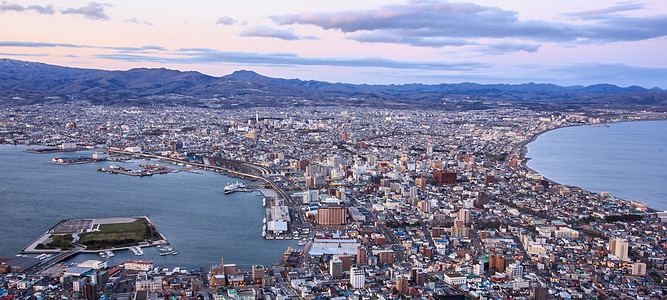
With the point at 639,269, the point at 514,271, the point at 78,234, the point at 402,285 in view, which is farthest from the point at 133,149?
the point at 639,269

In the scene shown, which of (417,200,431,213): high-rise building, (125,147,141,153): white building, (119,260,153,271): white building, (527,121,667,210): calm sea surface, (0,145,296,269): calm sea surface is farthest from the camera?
(125,147,141,153): white building

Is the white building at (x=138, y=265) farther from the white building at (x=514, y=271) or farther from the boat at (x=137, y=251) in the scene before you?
the white building at (x=514, y=271)

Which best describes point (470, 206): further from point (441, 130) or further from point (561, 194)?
point (441, 130)

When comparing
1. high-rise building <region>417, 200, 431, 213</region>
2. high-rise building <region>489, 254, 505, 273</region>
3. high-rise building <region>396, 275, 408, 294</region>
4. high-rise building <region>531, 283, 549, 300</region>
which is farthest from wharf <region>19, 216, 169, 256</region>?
high-rise building <region>531, 283, 549, 300</region>

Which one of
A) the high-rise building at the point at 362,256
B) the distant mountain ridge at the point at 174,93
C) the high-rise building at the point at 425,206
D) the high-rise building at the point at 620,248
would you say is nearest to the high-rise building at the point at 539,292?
the high-rise building at the point at 620,248

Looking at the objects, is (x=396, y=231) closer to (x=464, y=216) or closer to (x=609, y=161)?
(x=464, y=216)

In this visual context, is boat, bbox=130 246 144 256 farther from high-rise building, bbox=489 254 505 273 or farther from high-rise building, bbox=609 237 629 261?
high-rise building, bbox=609 237 629 261
